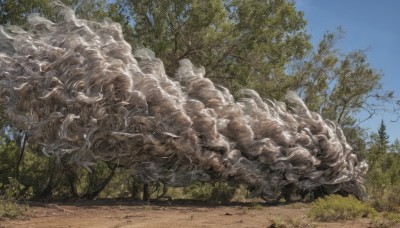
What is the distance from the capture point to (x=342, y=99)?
24750 millimetres

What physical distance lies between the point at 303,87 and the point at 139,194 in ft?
31.7

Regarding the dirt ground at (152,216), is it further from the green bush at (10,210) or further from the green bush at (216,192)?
the green bush at (216,192)

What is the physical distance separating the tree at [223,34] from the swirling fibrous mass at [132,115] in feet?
10.1

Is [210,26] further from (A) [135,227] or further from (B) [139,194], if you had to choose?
(A) [135,227]

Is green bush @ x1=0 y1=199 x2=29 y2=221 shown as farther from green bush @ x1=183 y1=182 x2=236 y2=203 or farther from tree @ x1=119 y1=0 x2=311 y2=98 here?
tree @ x1=119 y1=0 x2=311 y2=98

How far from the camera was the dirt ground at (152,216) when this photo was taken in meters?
8.81

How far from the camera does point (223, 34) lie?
1647 cm

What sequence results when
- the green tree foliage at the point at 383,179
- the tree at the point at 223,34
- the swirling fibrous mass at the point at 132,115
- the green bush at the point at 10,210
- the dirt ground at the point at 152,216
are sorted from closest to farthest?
the dirt ground at the point at 152,216
the green bush at the point at 10,210
the swirling fibrous mass at the point at 132,115
the green tree foliage at the point at 383,179
the tree at the point at 223,34

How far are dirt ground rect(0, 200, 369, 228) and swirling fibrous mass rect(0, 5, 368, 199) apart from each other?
1037 millimetres

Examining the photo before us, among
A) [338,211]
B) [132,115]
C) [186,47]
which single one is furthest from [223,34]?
[338,211]

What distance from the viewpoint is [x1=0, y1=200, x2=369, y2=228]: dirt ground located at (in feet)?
28.9

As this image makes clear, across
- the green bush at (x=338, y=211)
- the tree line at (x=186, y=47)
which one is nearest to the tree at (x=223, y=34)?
the tree line at (x=186, y=47)

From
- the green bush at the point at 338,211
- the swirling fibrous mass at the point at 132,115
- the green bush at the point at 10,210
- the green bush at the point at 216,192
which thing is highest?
the swirling fibrous mass at the point at 132,115

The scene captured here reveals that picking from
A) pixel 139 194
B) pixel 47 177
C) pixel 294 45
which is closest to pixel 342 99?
pixel 294 45
